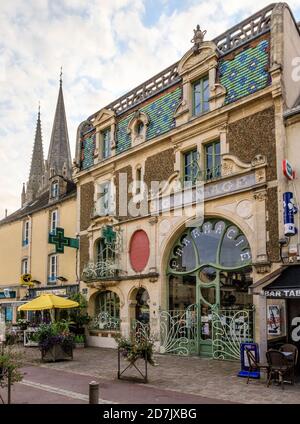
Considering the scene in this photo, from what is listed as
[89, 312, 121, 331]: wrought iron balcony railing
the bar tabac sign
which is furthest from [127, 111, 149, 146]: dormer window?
the bar tabac sign

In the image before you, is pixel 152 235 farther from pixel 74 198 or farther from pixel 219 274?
pixel 74 198

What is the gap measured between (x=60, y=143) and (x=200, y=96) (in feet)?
142

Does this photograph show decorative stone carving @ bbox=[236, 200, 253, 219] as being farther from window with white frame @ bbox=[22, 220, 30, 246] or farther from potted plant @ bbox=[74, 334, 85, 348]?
window with white frame @ bbox=[22, 220, 30, 246]

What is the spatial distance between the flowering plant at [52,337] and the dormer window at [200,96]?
8.91 metres

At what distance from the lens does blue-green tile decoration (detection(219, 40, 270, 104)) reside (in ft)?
45.7

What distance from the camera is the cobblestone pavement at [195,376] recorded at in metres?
8.90

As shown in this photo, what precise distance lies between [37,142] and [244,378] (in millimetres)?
58066

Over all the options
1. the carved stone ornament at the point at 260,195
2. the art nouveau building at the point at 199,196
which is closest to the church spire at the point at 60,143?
the art nouveau building at the point at 199,196

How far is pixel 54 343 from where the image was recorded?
46.3 ft

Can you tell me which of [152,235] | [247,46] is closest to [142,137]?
[152,235]

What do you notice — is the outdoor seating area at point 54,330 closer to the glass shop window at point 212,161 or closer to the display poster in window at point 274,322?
the display poster in window at point 274,322

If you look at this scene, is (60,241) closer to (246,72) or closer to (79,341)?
(79,341)

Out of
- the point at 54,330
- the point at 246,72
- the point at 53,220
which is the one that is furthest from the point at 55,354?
the point at 246,72

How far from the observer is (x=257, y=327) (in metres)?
12.8
